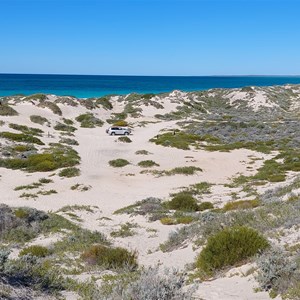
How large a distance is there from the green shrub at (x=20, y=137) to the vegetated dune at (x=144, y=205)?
0.58 ft

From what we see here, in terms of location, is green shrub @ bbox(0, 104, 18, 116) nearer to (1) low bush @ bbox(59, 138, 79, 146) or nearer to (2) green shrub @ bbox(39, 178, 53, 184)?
(1) low bush @ bbox(59, 138, 79, 146)

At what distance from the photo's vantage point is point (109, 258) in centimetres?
1167

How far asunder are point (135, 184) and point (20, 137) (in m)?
19.2

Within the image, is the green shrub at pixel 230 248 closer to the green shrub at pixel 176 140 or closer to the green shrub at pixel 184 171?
→ the green shrub at pixel 184 171

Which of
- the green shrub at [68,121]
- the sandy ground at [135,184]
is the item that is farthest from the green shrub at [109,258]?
the green shrub at [68,121]

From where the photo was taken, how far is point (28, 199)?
23109 mm

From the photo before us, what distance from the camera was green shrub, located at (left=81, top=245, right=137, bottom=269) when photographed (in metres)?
11.5

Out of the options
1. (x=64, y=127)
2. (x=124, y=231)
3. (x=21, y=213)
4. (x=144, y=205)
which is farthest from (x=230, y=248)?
(x=64, y=127)

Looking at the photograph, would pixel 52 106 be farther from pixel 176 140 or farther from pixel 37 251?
pixel 37 251

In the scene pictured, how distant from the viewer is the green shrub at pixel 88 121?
60.7 metres

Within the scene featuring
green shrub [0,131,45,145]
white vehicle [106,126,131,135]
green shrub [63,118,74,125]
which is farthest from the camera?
green shrub [63,118,74,125]

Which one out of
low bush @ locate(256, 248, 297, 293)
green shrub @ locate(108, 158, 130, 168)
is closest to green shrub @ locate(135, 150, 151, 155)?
green shrub @ locate(108, 158, 130, 168)

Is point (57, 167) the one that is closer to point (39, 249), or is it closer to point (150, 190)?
point (150, 190)

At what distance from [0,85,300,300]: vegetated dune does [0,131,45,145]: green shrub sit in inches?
7.0
